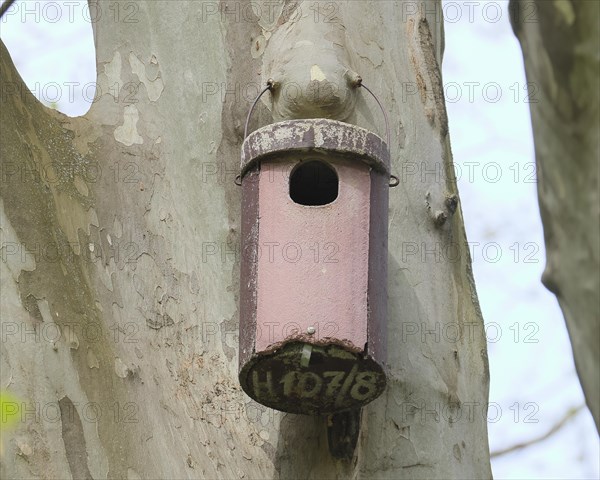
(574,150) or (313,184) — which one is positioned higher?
(313,184)

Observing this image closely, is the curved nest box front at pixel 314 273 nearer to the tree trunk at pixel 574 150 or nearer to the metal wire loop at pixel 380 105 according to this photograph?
the metal wire loop at pixel 380 105

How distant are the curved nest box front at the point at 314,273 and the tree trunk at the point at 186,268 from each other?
0.53 feet

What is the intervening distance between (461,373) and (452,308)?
0.56 feet

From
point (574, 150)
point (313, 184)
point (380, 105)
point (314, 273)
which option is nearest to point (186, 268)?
point (313, 184)

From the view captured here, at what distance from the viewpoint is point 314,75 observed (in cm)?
313

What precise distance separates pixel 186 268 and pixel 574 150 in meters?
1.67

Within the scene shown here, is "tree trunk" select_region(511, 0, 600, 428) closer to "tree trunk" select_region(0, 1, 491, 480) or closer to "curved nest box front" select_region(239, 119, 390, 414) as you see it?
"curved nest box front" select_region(239, 119, 390, 414)

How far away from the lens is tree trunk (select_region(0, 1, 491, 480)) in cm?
300

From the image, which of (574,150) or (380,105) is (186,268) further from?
(574,150)

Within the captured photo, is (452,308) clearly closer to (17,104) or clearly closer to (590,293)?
(17,104)

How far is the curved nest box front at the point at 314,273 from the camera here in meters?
2.82

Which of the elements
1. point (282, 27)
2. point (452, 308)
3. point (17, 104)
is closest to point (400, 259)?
point (452, 308)

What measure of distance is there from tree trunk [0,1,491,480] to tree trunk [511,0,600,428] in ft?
4.20

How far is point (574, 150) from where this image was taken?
1716 millimetres
